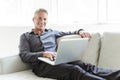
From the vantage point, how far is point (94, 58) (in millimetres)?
2346

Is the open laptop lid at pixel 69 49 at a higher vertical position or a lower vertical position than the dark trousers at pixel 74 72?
higher

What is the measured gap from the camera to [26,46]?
238cm

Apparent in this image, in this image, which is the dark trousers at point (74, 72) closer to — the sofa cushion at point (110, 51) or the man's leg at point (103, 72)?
the man's leg at point (103, 72)

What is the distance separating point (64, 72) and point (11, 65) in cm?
61

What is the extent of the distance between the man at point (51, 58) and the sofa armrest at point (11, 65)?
0.23ft

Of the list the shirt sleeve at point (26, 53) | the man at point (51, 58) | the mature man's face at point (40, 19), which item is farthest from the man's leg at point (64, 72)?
the mature man's face at point (40, 19)

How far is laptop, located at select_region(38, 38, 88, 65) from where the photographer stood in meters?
1.88

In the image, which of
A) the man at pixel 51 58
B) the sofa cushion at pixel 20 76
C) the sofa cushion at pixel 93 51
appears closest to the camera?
the man at pixel 51 58

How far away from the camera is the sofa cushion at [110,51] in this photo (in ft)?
7.18

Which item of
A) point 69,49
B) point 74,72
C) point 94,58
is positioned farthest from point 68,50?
point 94,58

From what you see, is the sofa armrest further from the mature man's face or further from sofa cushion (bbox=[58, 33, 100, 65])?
sofa cushion (bbox=[58, 33, 100, 65])

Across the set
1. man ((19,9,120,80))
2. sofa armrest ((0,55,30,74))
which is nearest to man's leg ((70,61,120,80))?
man ((19,9,120,80))

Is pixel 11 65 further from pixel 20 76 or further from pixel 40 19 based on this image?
pixel 40 19

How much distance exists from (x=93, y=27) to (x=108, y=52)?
88 centimetres
